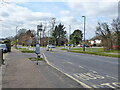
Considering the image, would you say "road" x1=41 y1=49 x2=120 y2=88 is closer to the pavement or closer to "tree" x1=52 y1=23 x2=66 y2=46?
the pavement

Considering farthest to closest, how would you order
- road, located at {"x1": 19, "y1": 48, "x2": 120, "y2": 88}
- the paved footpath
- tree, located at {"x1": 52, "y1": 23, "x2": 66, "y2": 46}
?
tree, located at {"x1": 52, "y1": 23, "x2": 66, "y2": 46}, road, located at {"x1": 19, "y1": 48, "x2": 120, "y2": 88}, the paved footpath

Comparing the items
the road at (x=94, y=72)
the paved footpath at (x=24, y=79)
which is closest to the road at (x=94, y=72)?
the road at (x=94, y=72)

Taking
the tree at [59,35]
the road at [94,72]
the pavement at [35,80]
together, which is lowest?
the road at [94,72]

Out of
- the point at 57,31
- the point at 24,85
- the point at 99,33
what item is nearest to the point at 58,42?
the point at 57,31

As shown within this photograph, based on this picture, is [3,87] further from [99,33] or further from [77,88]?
[99,33]

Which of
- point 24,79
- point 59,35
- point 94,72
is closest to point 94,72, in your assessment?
point 94,72

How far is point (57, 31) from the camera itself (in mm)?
97250

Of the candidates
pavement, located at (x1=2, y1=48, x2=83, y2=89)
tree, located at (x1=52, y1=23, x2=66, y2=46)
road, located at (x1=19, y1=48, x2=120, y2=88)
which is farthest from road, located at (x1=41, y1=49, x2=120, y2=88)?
tree, located at (x1=52, y1=23, x2=66, y2=46)

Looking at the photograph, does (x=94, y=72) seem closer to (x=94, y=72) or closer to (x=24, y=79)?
(x=94, y=72)

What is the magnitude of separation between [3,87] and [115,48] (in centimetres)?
3076

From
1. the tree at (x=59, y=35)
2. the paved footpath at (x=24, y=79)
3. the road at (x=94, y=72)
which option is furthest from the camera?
the tree at (x=59, y=35)

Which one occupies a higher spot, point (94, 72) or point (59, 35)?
point (59, 35)

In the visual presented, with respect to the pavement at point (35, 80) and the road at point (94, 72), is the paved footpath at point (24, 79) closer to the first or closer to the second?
the pavement at point (35, 80)

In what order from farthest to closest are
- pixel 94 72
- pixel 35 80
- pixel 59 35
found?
pixel 59 35, pixel 94 72, pixel 35 80
